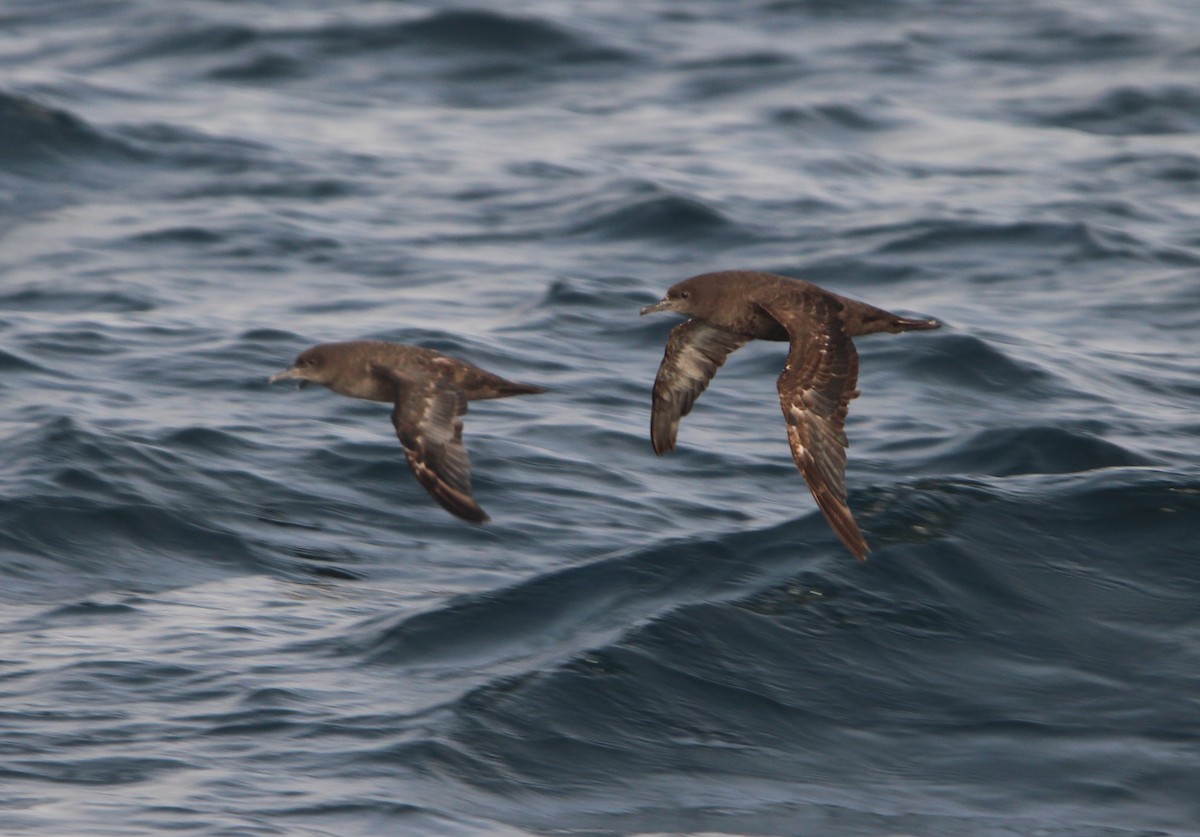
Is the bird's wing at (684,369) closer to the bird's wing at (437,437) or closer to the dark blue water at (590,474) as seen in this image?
the dark blue water at (590,474)

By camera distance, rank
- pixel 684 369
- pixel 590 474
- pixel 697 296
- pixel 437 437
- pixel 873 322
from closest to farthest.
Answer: pixel 437 437, pixel 873 322, pixel 697 296, pixel 684 369, pixel 590 474

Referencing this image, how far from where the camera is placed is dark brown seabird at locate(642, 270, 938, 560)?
701 centimetres

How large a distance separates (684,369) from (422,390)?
6.19 feet

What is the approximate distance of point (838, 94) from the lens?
19.2 meters

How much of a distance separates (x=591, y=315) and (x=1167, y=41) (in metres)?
11.0

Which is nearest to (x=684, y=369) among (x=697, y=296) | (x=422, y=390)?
(x=697, y=296)

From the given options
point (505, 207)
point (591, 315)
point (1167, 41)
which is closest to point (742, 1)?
point (1167, 41)

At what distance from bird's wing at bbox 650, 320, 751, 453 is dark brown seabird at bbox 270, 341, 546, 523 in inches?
53.7

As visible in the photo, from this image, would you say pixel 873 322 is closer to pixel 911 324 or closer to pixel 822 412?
pixel 911 324

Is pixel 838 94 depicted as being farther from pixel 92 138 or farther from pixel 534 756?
pixel 534 756

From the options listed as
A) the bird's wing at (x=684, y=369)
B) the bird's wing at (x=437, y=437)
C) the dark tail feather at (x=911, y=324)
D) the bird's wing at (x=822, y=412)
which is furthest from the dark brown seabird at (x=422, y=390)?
the dark tail feather at (x=911, y=324)

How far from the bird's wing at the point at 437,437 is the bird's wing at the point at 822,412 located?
50.2 inches

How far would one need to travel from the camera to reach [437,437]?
6.59 metres

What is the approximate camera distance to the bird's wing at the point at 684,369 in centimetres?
834
